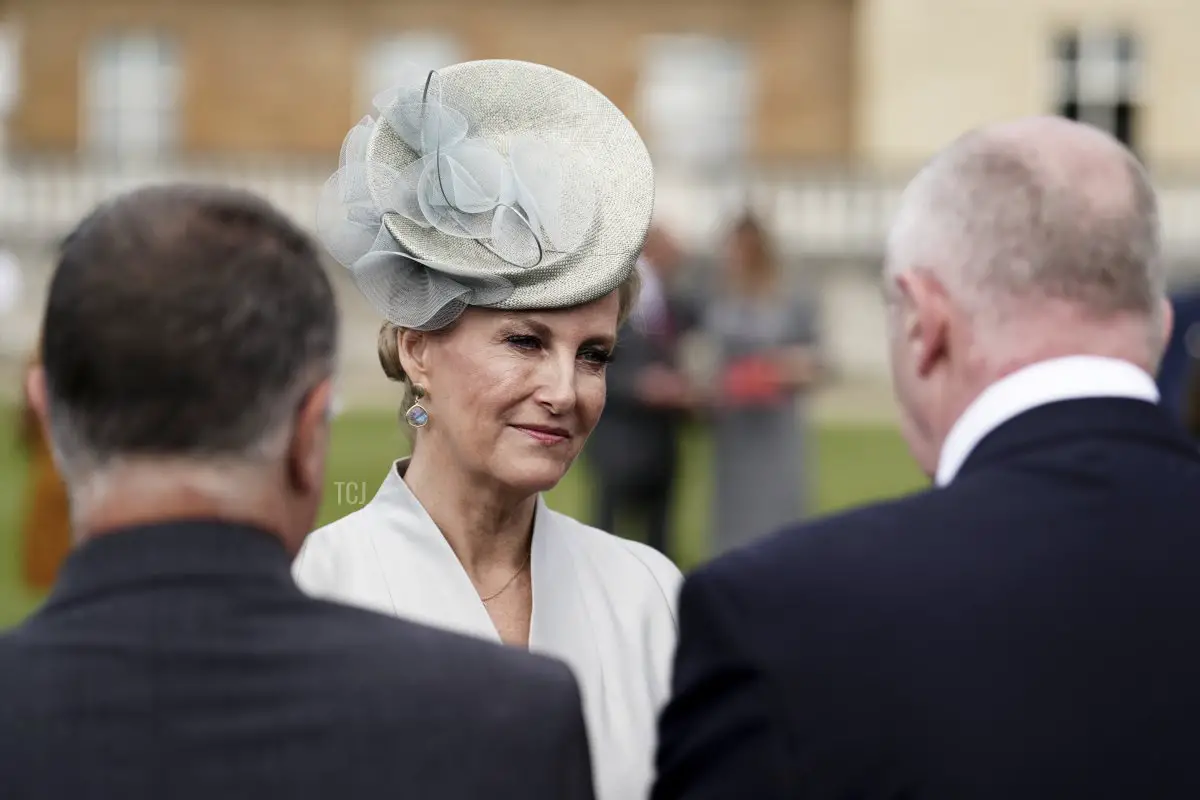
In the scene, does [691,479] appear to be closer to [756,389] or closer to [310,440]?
[756,389]

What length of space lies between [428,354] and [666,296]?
626 cm

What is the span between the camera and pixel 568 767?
77.1 inches

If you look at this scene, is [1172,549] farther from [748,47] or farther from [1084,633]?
[748,47]

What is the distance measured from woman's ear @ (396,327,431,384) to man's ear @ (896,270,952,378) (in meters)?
1.09

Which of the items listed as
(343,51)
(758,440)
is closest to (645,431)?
(758,440)

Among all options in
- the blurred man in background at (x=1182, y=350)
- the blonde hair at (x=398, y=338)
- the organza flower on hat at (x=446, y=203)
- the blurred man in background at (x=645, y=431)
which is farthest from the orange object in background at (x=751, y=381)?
the organza flower on hat at (x=446, y=203)

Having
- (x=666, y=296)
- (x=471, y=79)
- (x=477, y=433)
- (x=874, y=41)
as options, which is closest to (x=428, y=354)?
(x=477, y=433)

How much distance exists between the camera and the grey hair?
218cm

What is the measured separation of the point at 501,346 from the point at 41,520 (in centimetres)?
479

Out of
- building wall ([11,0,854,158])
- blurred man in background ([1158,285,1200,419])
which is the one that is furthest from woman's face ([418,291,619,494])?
building wall ([11,0,854,158])

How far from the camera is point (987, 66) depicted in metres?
29.4

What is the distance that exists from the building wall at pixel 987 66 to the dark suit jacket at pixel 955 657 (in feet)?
90.0

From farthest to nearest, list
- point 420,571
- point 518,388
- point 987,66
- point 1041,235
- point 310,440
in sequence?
point 987,66 → point 518,388 → point 420,571 → point 1041,235 → point 310,440

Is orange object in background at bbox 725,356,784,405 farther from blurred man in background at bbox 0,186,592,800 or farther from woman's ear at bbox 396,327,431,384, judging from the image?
blurred man in background at bbox 0,186,592,800
